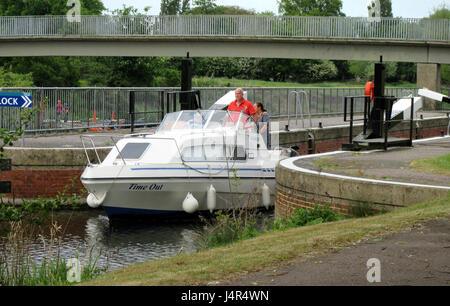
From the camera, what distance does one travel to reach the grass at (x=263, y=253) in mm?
8102

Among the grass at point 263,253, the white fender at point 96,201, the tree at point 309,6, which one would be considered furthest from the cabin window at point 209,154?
the tree at point 309,6

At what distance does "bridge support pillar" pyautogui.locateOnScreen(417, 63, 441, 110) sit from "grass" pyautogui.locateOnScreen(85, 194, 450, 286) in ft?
163

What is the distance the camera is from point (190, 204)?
19.7 m

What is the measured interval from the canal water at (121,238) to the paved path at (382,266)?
5841mm

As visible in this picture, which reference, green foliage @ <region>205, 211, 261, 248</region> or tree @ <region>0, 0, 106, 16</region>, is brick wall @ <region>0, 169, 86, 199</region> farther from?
tree @ <region>0, 0, 106, 16</region>

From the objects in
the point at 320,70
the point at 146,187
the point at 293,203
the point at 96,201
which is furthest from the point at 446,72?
the point at 293,203

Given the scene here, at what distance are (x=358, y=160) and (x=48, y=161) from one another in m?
9.64

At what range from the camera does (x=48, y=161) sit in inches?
910

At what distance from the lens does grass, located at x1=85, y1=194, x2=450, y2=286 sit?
26.6 feet

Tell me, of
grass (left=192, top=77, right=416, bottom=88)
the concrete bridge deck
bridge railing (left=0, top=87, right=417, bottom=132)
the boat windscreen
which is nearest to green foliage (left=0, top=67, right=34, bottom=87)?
the concrete bridge deck

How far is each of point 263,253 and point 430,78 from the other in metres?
54.3

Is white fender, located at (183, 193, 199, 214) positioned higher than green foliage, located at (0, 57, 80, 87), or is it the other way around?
green foliage, located at (0, 57, 80, 87)

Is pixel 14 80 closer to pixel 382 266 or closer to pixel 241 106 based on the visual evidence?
pixel 241 106
